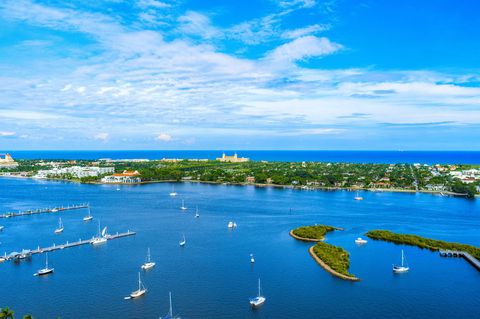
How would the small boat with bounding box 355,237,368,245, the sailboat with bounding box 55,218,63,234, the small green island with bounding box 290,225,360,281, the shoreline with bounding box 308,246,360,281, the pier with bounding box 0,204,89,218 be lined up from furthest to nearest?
the pier with bounding box 0,204,89,218 < the sailboat with bounding box 55,218,63,234 < the small boat with bounding box 355,237,368,245 < the small green island with bounding box 290,225,360,281 < the shoreline with bounding box 308,246,360,281

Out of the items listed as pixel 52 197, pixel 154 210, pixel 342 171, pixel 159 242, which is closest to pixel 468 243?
pixel 159 242

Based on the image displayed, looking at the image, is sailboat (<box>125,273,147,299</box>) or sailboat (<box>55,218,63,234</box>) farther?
sailboat (<box>55,218,63,234</box>)

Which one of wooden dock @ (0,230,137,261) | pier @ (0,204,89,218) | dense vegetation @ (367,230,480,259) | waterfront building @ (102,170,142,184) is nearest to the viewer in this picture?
wooden dock @ (0,230,137,261)

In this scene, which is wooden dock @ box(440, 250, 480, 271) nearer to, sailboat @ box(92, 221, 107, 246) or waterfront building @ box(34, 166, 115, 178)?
sailboat @ box(92, 221, 107, 246)

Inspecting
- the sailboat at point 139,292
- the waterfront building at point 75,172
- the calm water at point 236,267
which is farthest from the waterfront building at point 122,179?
the sailboat at point 139,292

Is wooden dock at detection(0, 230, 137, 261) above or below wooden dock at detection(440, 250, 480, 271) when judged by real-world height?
above

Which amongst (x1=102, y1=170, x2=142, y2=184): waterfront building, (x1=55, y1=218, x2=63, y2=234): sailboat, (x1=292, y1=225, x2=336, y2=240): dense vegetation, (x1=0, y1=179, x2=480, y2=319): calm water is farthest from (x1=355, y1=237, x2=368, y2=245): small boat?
(x1=102, y1=170, x2=142, y2=184): waterfront building

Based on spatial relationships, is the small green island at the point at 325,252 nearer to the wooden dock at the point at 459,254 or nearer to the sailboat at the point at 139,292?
the wooden dock at the point at 459,254

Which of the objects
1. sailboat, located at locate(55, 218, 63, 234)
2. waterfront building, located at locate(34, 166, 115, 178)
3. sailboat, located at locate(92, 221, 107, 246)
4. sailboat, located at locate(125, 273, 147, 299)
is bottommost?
sailboat, located at locate(125, 273, 147, 299)

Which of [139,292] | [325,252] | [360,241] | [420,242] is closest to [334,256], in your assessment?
[325,252]
